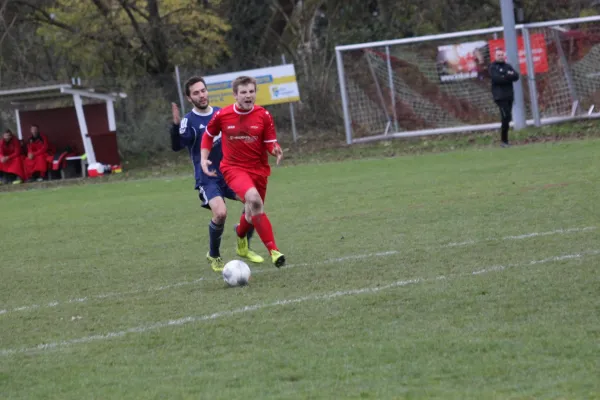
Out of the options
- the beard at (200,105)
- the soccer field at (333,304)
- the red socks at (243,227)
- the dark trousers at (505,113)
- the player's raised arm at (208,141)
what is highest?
the beard at (200,105)

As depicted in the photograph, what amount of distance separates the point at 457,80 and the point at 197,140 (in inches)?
623

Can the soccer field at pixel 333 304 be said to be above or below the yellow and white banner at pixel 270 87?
below

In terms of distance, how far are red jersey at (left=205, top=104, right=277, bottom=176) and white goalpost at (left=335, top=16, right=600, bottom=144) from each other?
1403 cm

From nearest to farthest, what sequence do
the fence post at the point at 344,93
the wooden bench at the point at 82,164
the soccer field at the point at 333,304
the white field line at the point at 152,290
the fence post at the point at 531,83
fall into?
the soccer field at the point at 333,304 → the white field line at the point at 152,290 → the fence post at the point at 531,83 → the fence post at the point at 344,93 → the wooden bench at the point at 82,164

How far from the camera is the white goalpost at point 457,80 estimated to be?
22.7 meters

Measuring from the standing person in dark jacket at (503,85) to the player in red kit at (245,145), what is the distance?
39.6 feet

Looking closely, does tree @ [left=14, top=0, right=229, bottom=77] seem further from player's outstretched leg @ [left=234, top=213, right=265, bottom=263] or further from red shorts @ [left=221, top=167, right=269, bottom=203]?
red shorts @ [left=221, top=167, right=269, bottom=203]

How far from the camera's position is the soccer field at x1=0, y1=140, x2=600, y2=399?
4805 millimetres

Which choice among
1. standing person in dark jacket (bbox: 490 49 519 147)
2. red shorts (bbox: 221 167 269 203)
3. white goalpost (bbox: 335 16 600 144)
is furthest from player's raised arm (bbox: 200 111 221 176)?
white goalpost (bbox: 335 16 600 144)

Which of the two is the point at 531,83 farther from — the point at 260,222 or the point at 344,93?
the point at 260,222

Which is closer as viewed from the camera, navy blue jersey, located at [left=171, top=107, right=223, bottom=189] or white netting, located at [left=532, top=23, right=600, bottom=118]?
navy blue jersey, located at [left=171, top=107, right=223, bottom=189]

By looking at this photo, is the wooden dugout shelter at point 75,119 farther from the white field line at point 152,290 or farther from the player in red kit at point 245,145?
the white field line at point 152,290

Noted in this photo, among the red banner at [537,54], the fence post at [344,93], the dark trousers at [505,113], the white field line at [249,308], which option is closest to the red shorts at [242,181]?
the white field line at [249,308]

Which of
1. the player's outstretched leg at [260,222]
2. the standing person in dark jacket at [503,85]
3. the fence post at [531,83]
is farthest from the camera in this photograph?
the fence post at [531,83]
